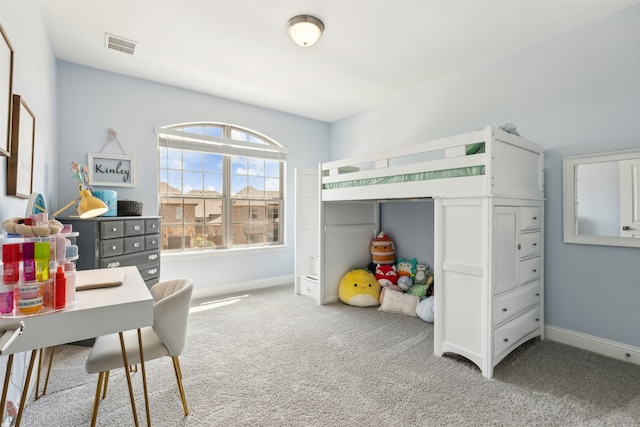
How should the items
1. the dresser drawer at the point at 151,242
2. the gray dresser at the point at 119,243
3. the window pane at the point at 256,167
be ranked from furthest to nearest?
the window pane at the point at 256,167
the dresser drawer at the point at 151,242
the gray dresser at the point at 119,243

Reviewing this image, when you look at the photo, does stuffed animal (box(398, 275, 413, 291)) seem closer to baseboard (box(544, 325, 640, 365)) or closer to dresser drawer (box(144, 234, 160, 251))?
baseboard (box(544, 325, 640, 365))

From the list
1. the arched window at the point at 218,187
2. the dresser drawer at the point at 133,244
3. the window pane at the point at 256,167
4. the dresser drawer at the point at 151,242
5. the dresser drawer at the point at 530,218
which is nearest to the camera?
the dresser drawer at the point at 530,218

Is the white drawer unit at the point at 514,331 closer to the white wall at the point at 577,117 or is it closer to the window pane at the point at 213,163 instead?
the white wall at the point at 577,117

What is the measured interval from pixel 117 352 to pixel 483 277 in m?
2.15

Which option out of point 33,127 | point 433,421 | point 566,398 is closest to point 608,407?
point 566,398

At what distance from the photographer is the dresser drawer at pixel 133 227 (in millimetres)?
2746

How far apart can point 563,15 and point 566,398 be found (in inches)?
105

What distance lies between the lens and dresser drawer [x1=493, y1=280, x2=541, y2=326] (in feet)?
7.00

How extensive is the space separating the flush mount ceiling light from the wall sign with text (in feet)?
7.32

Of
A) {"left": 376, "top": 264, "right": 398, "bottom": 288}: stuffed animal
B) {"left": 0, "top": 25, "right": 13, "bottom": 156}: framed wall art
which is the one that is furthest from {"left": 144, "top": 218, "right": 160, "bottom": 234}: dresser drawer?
{"left": 376, "top": 264, "right": 398, "bottom": 288}: stuffed animal

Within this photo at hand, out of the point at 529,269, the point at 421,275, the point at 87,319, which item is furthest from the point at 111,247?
the point at 529,269

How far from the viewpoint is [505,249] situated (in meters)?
2.21

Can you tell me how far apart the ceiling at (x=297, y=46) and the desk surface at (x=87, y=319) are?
2.07 metres

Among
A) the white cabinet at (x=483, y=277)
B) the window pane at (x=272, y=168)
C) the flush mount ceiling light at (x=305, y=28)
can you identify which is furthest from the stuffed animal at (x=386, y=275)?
the flush mount ceiling light at (x=305, y=28)
